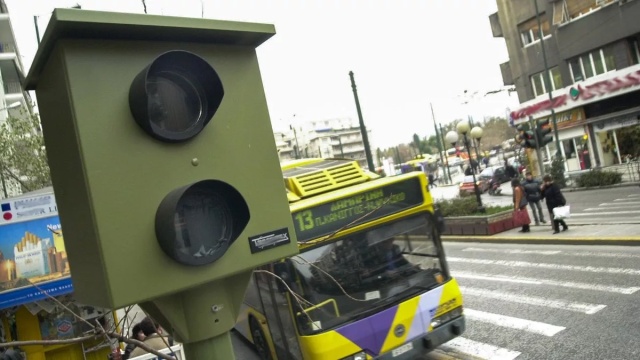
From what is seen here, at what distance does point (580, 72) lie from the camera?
29.0 metres

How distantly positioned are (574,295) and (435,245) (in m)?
3.55

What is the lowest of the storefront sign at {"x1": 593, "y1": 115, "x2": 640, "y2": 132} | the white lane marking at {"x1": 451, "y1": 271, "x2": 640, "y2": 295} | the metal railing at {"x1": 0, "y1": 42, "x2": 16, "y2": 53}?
the white lane marking at {"x1": 451, "y1": 271, "x2": 640, "y2": 295}

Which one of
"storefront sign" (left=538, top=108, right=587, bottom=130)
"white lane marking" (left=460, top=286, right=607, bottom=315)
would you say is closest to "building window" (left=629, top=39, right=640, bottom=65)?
"storefront sign" (left=538, top=108, right=587, bottom=130)

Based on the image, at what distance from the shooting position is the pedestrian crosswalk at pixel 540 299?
22.5ft

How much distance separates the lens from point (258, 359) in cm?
853

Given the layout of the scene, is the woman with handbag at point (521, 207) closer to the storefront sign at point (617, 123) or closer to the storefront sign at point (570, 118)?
the storefront sign at point (617, 123)

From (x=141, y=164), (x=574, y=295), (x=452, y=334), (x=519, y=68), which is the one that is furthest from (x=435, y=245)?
(x=519, y=68)

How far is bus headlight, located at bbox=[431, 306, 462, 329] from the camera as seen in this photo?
20.9 ft

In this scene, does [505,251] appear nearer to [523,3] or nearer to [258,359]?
[258,359]

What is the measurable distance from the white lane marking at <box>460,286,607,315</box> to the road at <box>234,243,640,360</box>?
14mm

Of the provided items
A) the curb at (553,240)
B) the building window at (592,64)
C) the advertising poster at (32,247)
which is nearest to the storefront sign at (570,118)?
the building window at (592,64)

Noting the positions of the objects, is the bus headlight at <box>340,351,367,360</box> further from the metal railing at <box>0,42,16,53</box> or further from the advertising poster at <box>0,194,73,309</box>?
the metal railing at <box>0,42,16,53</box>

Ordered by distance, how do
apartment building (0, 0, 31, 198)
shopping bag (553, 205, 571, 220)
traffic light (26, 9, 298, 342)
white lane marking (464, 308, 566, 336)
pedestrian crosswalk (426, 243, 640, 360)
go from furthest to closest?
apartment building (0, 0, 31, 198) → shopping bag (553, 205, 571, 220) → white lane marking (464, 308, 566, 336) → pedestrian crosswalk (426, 243, 640, 360) → traffic light (26, 9, 298, 342)

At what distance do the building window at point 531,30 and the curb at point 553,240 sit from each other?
20230 mm
